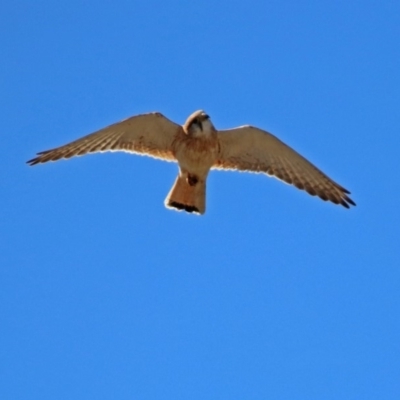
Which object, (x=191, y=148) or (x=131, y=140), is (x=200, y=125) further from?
(x=131, y=140)

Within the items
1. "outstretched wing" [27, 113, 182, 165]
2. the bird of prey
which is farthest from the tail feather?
"outstretched wing" [27, 113, 182, 165]

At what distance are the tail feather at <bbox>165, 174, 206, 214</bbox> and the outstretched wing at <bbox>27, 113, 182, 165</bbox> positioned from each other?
383mm

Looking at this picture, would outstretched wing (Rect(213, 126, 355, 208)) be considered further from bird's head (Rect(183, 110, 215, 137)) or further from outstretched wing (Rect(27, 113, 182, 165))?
outstretched wing (Rect(27, 113, 182, 165))

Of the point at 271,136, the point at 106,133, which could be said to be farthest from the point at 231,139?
the point at 106,133

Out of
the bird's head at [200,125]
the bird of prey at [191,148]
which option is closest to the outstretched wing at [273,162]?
the bird of prey at [191,148]

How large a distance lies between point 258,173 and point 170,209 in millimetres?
1168

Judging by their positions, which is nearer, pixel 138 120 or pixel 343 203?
pixel 138 120

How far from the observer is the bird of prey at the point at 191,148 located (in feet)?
37.6

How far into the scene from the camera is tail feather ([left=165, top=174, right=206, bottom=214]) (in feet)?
37.7

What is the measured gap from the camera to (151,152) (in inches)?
464

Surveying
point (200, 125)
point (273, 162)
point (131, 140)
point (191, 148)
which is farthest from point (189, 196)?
point (273, 162)

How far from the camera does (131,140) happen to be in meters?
11.7

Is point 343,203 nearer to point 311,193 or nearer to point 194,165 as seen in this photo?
point 311,193

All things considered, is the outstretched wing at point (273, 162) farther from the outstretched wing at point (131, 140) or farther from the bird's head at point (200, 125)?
the outstretched wing at point (131, 140)
